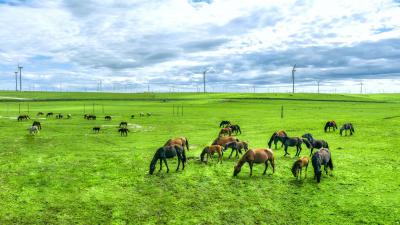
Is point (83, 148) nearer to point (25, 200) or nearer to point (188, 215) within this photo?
point (25, 200)

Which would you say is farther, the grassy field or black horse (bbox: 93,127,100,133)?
black horse (bbox: 93,127,100,133)

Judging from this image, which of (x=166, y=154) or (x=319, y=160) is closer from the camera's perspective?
(x=319, y=160)

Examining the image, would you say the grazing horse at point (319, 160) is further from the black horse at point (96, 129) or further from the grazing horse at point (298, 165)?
the black horse at point (96, 129)

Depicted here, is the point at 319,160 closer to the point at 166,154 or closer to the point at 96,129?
the point at 166,154

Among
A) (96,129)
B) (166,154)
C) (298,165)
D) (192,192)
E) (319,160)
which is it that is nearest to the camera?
(192,192)

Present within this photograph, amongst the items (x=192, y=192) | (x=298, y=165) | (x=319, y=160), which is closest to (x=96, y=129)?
(x=192, y=192)

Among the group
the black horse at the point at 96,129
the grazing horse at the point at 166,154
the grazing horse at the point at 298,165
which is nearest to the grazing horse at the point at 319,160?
the grazing horse at the point at 298,165

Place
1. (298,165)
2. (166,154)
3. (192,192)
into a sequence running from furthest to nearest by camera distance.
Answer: (166,154), (298,165), (192,192)

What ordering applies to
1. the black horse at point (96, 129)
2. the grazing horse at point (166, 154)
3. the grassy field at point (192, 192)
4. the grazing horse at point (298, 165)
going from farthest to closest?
the black horse at point (96, 129) < the grazing horse at point (166, 154) < the grazing horse at point (298, 165) < the grassy field at point (192, 192)

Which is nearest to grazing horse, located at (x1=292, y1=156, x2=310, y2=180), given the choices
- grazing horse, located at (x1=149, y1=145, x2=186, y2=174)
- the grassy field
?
the grassy field

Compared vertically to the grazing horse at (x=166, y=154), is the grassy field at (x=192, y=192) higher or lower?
lower

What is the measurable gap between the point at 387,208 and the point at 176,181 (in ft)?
37.3

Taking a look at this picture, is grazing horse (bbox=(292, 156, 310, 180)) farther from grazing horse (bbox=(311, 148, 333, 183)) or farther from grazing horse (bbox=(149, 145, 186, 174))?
grazing horse (bbox=(149, 145, 186, 174))

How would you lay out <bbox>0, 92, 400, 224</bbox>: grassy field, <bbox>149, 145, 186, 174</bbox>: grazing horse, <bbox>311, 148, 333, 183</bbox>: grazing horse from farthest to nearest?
<bbox>149, 145, 186, 174</bbox>: grazing horse, <bbox>311, 148, 333, 183</bbox>: grazing horse, <bbox>0, 92, 400, 224</bbox>: grassy field
